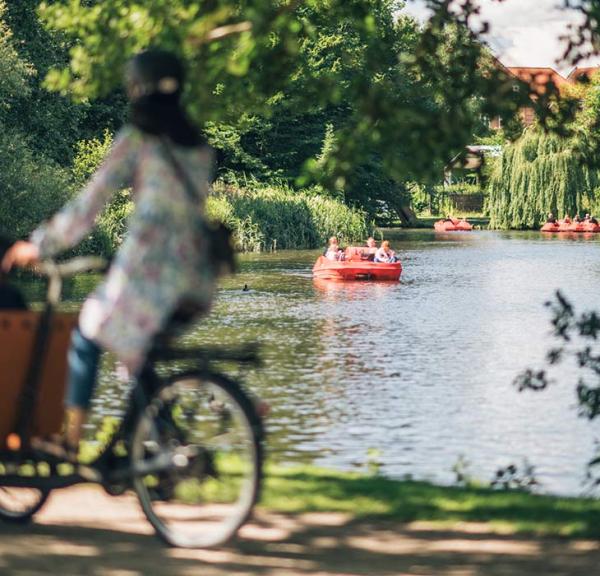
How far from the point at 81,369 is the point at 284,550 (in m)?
0.95

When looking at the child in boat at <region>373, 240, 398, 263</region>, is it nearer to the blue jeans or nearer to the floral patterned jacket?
the blue jeans

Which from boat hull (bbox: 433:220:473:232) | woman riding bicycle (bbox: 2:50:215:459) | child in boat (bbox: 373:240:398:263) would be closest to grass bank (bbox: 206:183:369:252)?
child in boat (bbox: 373:240:398:263)

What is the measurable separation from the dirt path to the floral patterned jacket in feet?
2.35

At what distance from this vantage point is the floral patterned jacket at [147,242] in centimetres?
463

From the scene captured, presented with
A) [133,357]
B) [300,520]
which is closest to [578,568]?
[300,520]

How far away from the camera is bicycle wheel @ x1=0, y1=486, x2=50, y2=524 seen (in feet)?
17.6

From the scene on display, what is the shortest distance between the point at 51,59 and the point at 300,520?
143 ft

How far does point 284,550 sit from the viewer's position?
500 cm

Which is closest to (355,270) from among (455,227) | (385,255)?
(385,255)

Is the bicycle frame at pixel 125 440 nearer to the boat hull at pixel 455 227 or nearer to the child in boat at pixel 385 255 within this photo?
the child in boat at pixel 385 255

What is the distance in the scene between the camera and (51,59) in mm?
47688

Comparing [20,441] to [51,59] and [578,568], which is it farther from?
[51,59]

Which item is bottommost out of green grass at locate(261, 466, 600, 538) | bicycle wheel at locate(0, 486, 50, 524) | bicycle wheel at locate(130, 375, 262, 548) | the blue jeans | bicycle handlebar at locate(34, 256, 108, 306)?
green grass at locate(261, 466, 600, 538)

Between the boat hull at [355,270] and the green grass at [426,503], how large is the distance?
32.7 m
